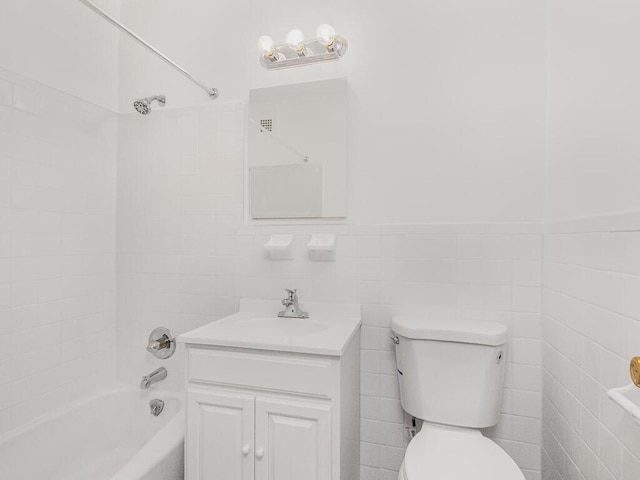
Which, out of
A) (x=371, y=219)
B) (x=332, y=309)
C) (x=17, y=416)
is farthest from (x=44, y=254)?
(x=371, y=219)

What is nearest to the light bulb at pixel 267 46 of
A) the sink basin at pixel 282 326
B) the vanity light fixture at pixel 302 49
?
the vanity light fixture at pixel 302 49

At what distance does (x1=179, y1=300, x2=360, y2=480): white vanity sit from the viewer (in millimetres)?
1143

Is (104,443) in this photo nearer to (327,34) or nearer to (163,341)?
→ (163,341)

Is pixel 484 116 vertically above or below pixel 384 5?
below

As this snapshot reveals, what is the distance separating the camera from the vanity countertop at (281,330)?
1181 millimetres

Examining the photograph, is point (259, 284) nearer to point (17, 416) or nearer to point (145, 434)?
point (145, 434)

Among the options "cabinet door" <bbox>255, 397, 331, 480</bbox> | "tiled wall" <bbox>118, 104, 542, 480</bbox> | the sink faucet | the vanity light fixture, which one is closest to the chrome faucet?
"tiled wall" <bbox>118, 104, 542, 480</bbox>

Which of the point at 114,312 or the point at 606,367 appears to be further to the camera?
the point at 114,312

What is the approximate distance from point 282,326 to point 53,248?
1145 mm

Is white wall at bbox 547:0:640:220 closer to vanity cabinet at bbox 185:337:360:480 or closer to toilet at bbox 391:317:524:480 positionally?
toilet at bbox 391:317:524:480

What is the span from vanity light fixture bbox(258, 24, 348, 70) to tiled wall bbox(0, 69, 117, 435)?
1.00 metres

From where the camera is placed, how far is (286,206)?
170cm

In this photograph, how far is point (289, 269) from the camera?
5.57 ft

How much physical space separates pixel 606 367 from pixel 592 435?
0.24 meters
